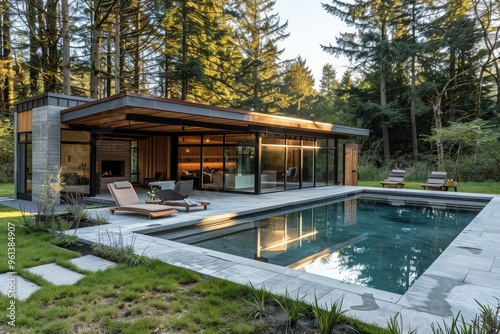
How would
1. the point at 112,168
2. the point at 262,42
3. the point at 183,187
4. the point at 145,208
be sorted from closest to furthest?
the point at 145,208 → the point at 183,187 → the point at 112,168 → the point at 262,42

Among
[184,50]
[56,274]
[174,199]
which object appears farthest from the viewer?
[184,50]

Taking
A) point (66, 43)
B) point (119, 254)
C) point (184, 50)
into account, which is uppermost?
point (184, 50)

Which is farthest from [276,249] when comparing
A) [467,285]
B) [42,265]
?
[42,265]

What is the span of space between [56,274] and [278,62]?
22.4 metres

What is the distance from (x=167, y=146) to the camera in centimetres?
1560

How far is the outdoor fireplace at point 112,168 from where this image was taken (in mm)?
14484

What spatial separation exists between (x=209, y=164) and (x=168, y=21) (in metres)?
6.35

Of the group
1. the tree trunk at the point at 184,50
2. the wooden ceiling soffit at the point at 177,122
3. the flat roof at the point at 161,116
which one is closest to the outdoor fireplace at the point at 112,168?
the flat roof at the point at 161,116

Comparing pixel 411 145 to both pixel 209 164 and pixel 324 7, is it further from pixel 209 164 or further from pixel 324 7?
pixel 209 164

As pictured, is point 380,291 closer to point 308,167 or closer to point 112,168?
point 308,167

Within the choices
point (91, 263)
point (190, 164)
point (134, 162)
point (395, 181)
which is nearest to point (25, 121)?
point (134, 162)

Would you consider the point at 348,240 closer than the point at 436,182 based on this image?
Yes

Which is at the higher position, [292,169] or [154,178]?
[292,169]

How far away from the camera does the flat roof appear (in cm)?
810
